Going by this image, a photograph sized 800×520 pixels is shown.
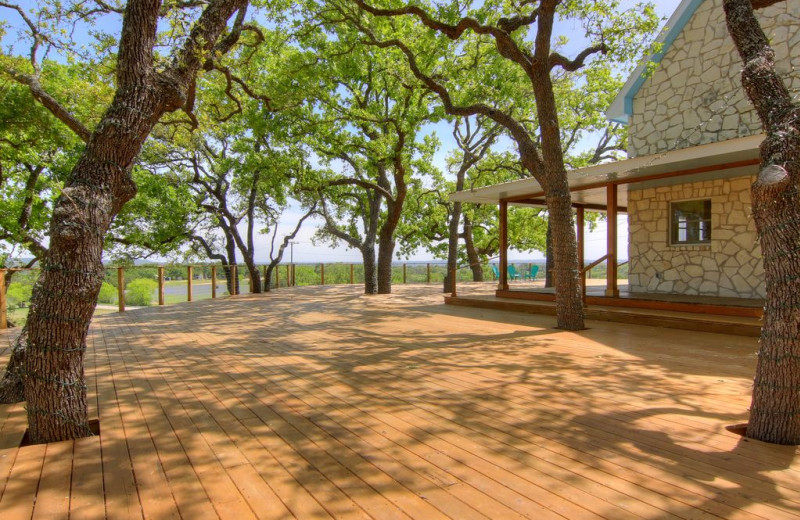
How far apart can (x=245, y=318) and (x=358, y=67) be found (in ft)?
25.2

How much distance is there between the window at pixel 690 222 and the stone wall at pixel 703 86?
1.15 m

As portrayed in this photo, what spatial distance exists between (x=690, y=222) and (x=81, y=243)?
387 inches

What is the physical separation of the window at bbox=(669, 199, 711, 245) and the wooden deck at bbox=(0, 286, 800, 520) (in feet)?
13.5

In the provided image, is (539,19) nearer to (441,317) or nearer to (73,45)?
(441,317)

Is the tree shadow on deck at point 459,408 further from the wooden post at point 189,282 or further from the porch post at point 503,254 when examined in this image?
the wooden post at point 189,282

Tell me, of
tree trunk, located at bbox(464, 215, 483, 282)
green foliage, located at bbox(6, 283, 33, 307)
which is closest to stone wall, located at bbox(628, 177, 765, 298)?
tree trunk, located at bbox(464, 215, 483, 282)

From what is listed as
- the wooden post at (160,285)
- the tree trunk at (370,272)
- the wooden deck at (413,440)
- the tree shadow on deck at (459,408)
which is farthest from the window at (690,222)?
the wooden post at (160,285)

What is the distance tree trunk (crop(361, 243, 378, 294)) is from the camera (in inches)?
608

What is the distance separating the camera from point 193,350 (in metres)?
5.81

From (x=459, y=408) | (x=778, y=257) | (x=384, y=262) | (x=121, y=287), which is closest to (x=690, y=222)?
(x=778, y=257)

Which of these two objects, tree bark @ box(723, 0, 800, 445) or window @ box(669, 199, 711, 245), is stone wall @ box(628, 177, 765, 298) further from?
tree bark @ box(723, 0, 800, 445)

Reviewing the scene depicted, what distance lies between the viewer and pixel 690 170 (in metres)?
7.92

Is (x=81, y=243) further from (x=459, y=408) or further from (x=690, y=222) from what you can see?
(x=690, y=222)

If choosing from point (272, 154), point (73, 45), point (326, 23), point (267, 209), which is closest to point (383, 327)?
point (73, 45)
